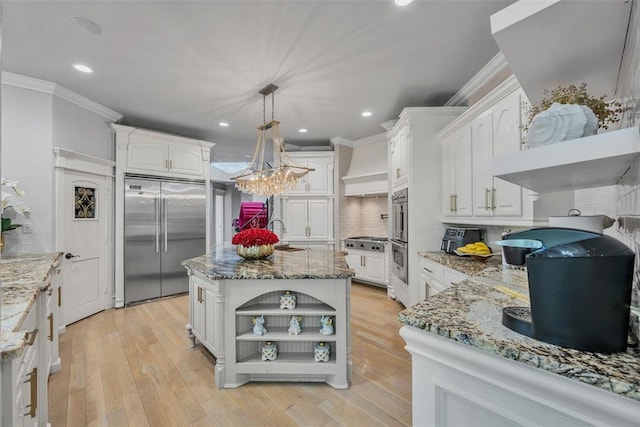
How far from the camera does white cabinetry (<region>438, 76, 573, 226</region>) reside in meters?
2.02

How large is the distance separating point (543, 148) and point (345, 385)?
1.96 m

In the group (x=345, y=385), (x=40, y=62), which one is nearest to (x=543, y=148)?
(x=345, y=385)

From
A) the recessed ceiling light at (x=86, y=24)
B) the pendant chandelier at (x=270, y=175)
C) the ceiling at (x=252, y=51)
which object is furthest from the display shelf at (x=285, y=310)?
the recessed ceiling light at (x=86, y=24)

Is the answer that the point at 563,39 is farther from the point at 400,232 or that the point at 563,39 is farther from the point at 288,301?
the point at 400,232

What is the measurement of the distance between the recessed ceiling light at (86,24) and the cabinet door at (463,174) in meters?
3.32

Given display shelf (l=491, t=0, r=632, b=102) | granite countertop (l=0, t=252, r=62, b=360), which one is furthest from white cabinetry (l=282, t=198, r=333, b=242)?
display shelf (l=491, t=0, r=632, b=102)

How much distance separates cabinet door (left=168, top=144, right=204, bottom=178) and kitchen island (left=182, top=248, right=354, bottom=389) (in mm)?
2850

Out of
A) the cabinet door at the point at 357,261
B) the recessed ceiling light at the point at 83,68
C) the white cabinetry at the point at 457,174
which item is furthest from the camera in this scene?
the cabinet door at the point at 357,261

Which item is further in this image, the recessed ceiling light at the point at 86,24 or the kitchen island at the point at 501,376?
the recessed ceiling light at the point at 86,24

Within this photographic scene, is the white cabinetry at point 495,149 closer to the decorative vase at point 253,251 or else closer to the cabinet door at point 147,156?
the decorative vase at point 253,251

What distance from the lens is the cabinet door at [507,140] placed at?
209cm

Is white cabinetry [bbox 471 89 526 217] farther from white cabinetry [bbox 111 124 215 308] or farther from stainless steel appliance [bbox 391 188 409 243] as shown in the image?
white cabinetry [bbox 111 124 215 308]

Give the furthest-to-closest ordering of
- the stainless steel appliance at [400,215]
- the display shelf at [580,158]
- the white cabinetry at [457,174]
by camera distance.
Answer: the stainless steel appliance at [400,215], the white cabinetry at [457,174], the display shelf at [580,158]

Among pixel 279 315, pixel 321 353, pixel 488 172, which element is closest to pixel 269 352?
pixel 279 315
